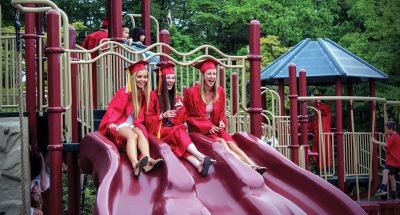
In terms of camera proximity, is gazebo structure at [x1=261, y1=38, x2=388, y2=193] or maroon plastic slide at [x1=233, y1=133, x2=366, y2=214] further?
gazebo structure at [x1=261, y1=38, x2=388, y2=193]

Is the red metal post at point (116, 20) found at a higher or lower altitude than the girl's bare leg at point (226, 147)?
higher

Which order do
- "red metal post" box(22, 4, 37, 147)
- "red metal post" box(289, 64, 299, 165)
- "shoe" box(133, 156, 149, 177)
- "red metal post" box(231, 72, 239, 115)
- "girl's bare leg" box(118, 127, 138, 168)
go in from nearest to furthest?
"shoe" box(133, 156, 149, 177)
"girl's bare leg" box(118, 127, 138, 168)
"red metal post" box(22, 4, 37, 147)
"red metal post" box(231, 72, 239, 115)
"red metal post" box(289, 64, 299, 165)

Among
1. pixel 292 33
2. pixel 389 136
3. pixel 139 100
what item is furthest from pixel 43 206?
pixel 292 33

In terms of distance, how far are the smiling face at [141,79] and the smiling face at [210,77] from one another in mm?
748

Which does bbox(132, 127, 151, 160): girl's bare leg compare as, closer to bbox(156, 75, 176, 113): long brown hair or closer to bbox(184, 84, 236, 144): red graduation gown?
bbox(156, 75, 176, 113): long brown hair

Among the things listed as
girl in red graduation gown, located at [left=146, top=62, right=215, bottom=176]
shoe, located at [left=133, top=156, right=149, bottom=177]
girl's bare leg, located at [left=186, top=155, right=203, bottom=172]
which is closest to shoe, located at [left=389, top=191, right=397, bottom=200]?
girl in red graduation gown, located at [left=146, top=62, right=215, bottom=176]

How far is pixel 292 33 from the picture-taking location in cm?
2425

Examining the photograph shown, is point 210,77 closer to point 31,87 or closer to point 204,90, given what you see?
point 204,90

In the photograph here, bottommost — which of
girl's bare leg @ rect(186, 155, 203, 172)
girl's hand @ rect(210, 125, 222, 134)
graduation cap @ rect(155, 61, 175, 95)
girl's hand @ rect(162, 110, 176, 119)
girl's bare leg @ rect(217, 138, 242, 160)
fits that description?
girl's bare leg @ rect(186, 155, 203, 172)

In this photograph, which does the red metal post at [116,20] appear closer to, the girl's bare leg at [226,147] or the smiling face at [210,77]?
the smiling face at [210,77]

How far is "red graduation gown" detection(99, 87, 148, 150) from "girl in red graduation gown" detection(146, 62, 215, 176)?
0.49 feet

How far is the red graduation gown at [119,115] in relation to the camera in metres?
7.07

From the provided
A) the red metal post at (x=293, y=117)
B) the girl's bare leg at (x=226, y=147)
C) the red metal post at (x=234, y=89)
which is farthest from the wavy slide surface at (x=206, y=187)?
the red metal post at (x=293, y=117)

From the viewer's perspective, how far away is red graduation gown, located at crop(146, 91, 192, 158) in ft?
23.7
